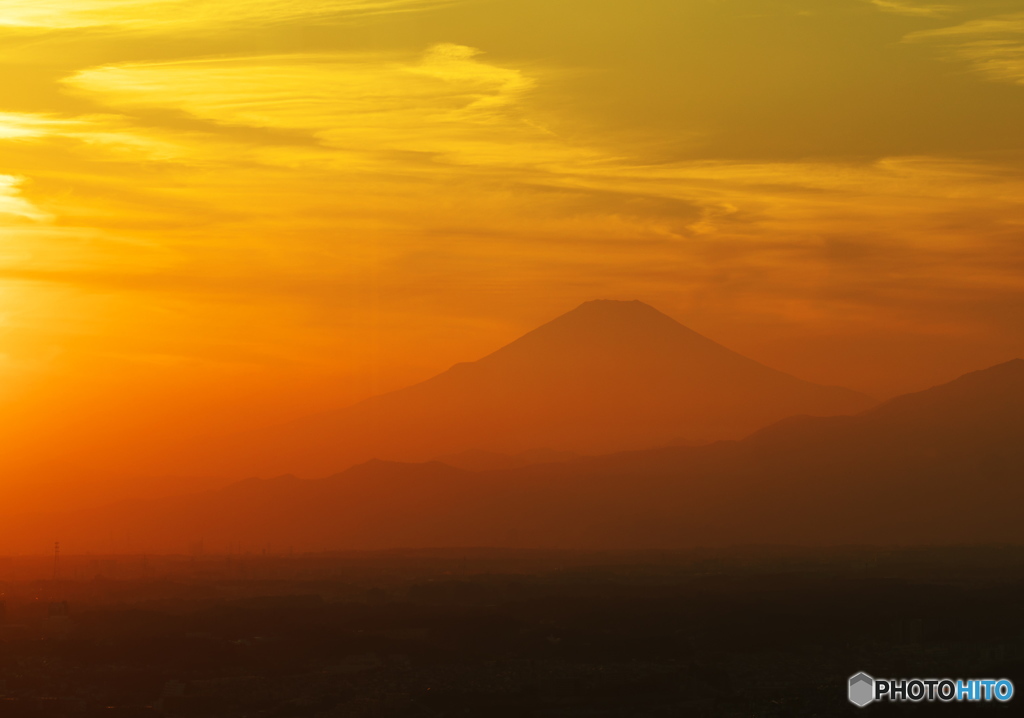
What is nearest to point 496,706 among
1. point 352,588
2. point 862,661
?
point 862,661

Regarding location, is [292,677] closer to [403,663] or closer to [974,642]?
[403,663]

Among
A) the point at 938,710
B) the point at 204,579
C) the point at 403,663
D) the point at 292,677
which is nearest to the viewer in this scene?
the point at 938,710

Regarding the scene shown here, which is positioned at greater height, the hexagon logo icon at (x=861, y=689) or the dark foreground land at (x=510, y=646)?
the hexagon logo icon at (x=861, y=689)

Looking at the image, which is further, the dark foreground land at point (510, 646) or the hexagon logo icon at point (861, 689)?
the dark foreground land at point (510, 646)

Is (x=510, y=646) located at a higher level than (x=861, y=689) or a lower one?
lower

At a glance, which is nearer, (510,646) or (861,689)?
(861,689)
